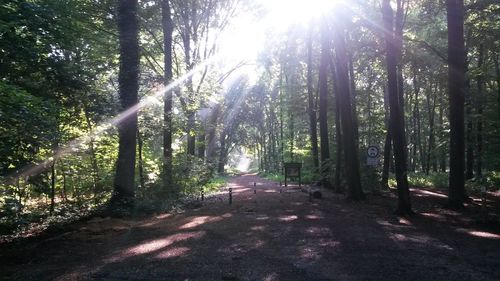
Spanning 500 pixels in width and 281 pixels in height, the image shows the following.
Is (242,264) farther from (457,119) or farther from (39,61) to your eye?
(457,119)

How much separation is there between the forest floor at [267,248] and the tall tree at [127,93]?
1.58 m

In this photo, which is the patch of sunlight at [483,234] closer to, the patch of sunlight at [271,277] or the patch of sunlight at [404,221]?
the patch of sunlight at [404,221]

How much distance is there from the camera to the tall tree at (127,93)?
14.5 meters

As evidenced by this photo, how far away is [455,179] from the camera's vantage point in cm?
1587

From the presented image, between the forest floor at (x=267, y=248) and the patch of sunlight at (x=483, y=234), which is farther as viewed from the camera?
the patch of sunlight at (x=483, y=234)

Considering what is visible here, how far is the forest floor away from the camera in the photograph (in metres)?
7.08

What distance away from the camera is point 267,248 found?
29.1 ft

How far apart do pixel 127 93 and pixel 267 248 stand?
27.7ft

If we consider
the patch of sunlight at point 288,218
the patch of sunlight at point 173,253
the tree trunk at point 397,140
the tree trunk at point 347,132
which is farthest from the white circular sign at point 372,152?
the patch of sunlight at point 173,253

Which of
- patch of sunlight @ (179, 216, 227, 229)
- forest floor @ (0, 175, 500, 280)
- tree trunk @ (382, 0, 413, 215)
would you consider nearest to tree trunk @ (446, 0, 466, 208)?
forest floor @ (0, 175, 500, 280)

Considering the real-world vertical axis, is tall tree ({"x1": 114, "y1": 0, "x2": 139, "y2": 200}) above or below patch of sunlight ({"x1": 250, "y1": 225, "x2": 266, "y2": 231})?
above

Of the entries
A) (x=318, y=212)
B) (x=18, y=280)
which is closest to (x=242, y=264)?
(x=18, y=280)

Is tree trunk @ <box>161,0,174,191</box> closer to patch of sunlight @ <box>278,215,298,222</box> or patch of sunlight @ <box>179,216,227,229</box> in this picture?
patch of sunlight @ <box>179,216,227,229</box>

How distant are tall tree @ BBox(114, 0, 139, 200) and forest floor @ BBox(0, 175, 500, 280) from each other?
1.58 m
